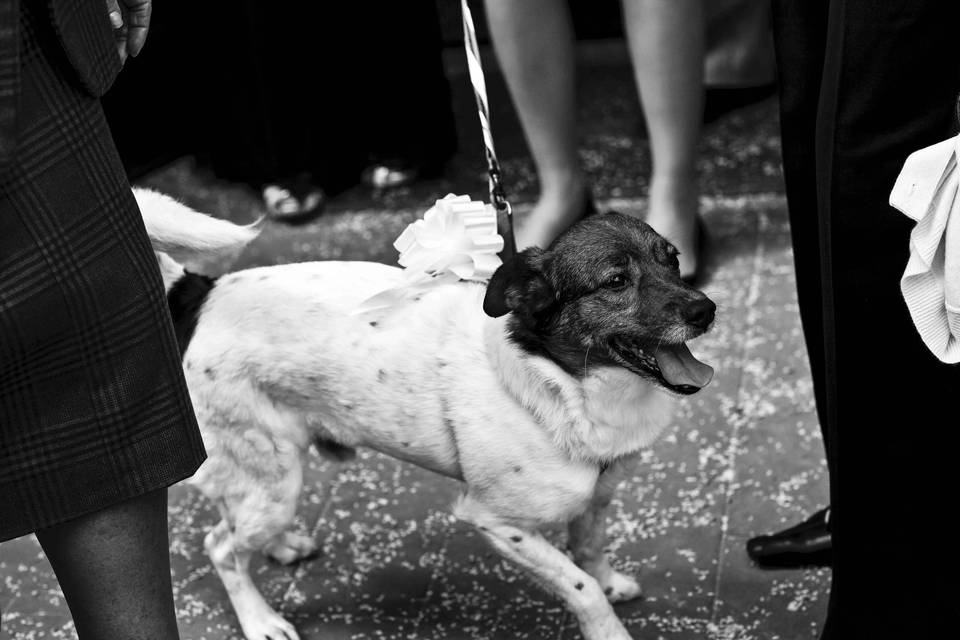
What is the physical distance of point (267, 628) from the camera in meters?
2.55

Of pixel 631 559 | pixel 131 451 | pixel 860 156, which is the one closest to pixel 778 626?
pixel 631 559

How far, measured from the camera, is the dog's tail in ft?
7.50

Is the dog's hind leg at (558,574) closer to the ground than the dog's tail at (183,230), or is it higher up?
closer to the ground

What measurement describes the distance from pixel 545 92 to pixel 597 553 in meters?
1.65

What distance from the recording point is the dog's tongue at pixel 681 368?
212cm

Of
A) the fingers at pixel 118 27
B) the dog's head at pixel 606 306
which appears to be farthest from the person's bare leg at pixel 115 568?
the dog's head at pixel 606 306

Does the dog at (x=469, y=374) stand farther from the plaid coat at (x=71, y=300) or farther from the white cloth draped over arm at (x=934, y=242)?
the plaid coat at (x=71, y=300)

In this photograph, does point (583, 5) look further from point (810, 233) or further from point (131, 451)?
point (131, 451)

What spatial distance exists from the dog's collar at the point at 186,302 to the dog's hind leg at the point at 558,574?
26.1 inches

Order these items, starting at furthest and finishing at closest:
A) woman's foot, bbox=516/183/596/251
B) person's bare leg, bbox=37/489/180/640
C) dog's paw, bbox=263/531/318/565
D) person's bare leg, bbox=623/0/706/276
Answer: woman's foot, bbox=516/183/596/251
person's bare leg, bbox=623/0/706/276
dog's paw, bbox=263/531/318/565
person's bare leg, bbox=37/489/180/640

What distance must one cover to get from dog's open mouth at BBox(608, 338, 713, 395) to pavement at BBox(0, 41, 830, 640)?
0.61 metres

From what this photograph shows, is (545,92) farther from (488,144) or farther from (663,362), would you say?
(663,362)

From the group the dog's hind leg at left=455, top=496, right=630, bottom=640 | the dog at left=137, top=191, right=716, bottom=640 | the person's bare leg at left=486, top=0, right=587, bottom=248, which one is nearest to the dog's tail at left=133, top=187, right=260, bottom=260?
the dog at left=137, top=191, right=716, bottom=640

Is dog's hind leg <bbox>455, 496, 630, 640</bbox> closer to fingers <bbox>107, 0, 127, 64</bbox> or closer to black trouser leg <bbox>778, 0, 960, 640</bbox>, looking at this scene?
black trouser leg <bbox>778, 0, 960, 640</bbox>
